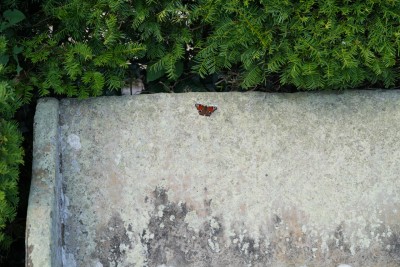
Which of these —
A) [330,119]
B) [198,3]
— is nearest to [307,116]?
[330,119]

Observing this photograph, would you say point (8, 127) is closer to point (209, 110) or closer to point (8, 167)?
point (8, 167)

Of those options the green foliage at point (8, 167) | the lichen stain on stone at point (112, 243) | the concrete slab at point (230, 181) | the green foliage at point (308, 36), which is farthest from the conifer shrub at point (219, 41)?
the lichen stain on stone at point (112, 243)

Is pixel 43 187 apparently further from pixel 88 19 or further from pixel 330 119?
pixel 330 119

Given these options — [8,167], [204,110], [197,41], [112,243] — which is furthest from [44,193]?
[197,41]

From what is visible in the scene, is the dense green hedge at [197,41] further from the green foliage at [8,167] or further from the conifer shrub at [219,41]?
the green foliage at [8,167]

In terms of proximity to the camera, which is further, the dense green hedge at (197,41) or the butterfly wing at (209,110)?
the butterfly wing at (209,110)

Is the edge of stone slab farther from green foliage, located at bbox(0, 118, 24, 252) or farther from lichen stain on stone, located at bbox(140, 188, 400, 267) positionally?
lichen stain on stone, located at bbox(140, 188, 400, 267)
